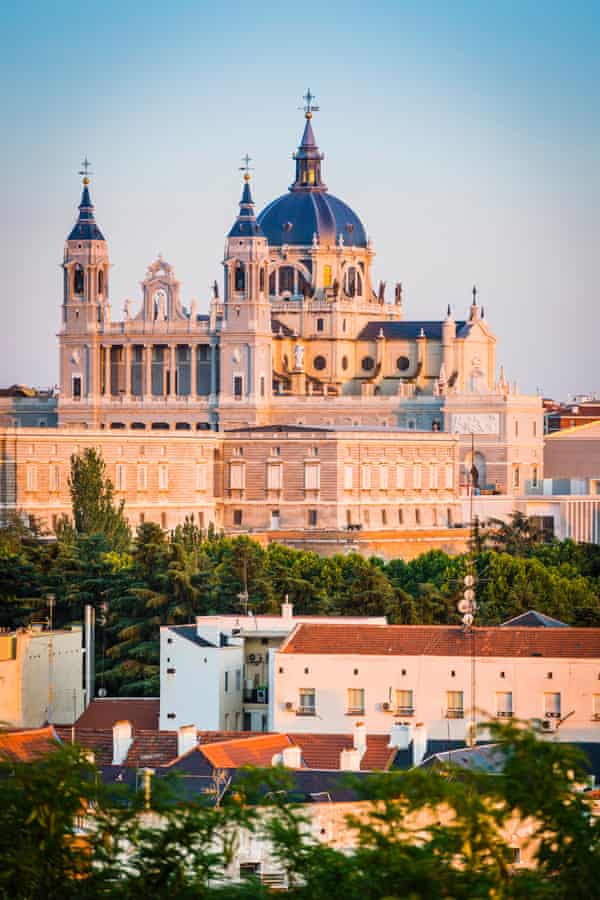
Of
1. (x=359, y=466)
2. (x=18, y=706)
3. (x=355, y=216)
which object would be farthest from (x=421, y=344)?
(x=18, y=706)

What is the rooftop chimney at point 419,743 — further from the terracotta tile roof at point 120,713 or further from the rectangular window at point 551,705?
the terracotta tile roof at point 120,713

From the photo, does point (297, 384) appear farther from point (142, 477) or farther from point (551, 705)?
point (551, 705)

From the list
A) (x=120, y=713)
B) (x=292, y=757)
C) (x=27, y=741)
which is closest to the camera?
(x=27, y=741)

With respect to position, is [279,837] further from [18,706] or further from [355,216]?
[355,216]

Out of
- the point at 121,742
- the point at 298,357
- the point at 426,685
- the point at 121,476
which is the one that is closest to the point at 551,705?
the point at 426,685

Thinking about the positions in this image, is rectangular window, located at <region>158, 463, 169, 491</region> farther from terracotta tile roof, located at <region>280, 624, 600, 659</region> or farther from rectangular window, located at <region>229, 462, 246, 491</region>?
terracotta tile roof, located at <region>280, 624, 600, 659</region>

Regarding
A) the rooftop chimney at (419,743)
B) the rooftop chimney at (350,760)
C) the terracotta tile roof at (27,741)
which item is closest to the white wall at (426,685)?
the rooftop chimney at (419,743)

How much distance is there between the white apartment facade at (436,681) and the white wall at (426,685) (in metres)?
0.02

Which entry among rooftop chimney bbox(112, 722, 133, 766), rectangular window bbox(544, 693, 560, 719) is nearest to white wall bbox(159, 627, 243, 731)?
rectangular window bbox(544, 693, 560, 719)

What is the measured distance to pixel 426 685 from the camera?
59.8 metres

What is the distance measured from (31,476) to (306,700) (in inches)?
2181

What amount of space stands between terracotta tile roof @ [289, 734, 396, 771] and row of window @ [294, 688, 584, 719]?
1.88 m

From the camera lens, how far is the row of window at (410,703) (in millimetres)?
59094

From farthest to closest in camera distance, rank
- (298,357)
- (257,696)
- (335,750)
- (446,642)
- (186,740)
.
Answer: (298,357), (257,696), (446,642), (335,750), (186,740)
